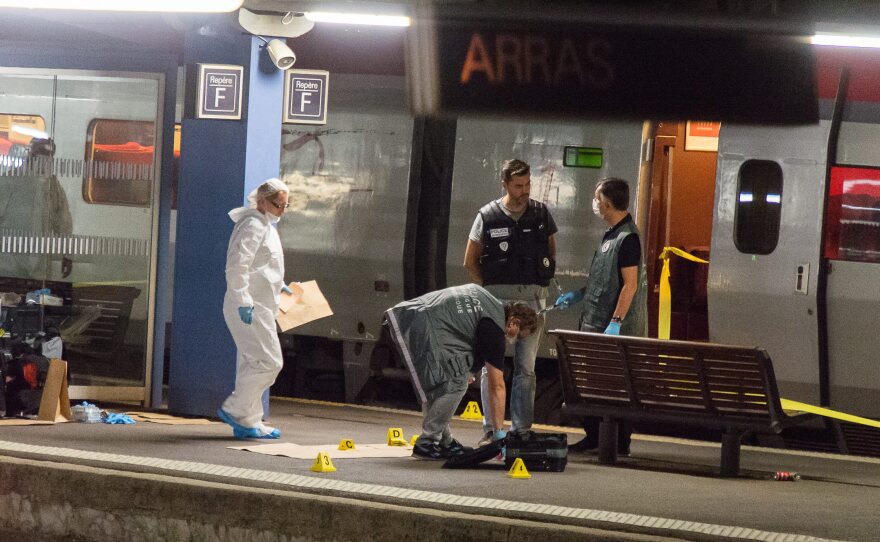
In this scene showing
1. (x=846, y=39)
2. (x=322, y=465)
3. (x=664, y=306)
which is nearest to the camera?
(x=322, y=465)

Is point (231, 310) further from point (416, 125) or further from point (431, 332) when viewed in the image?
point (416, 125)

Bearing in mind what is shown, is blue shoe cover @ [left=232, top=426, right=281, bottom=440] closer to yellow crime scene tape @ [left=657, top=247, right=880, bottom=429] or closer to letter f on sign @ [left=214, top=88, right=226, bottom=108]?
letter f on sign @ [left=214, top=88, right=226, bottom=108]

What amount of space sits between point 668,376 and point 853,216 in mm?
2766

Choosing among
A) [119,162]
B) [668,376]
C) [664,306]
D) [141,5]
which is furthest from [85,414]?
[664,306]

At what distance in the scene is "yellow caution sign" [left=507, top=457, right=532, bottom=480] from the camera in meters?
7.91

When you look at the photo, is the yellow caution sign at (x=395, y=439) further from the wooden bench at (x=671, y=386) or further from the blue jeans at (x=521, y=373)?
the wooden bench at (x=671, y=386)

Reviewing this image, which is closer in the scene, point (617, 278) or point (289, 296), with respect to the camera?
point (617, 278)

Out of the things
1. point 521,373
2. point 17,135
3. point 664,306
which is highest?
point 17,135

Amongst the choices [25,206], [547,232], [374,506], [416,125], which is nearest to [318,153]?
[416,125]

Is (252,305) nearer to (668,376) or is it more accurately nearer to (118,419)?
(118,419)

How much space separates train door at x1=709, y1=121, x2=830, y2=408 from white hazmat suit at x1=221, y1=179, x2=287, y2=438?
3.51m

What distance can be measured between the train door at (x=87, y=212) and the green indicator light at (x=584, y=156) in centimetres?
312

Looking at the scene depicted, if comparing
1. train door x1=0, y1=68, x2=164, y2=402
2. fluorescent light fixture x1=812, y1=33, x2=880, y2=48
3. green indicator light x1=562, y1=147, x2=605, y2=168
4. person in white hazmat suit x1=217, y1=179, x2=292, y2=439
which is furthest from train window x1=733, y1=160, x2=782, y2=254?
train door x1=0, y1=68, x2=164, y2=402

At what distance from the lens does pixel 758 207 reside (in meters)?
10.9
